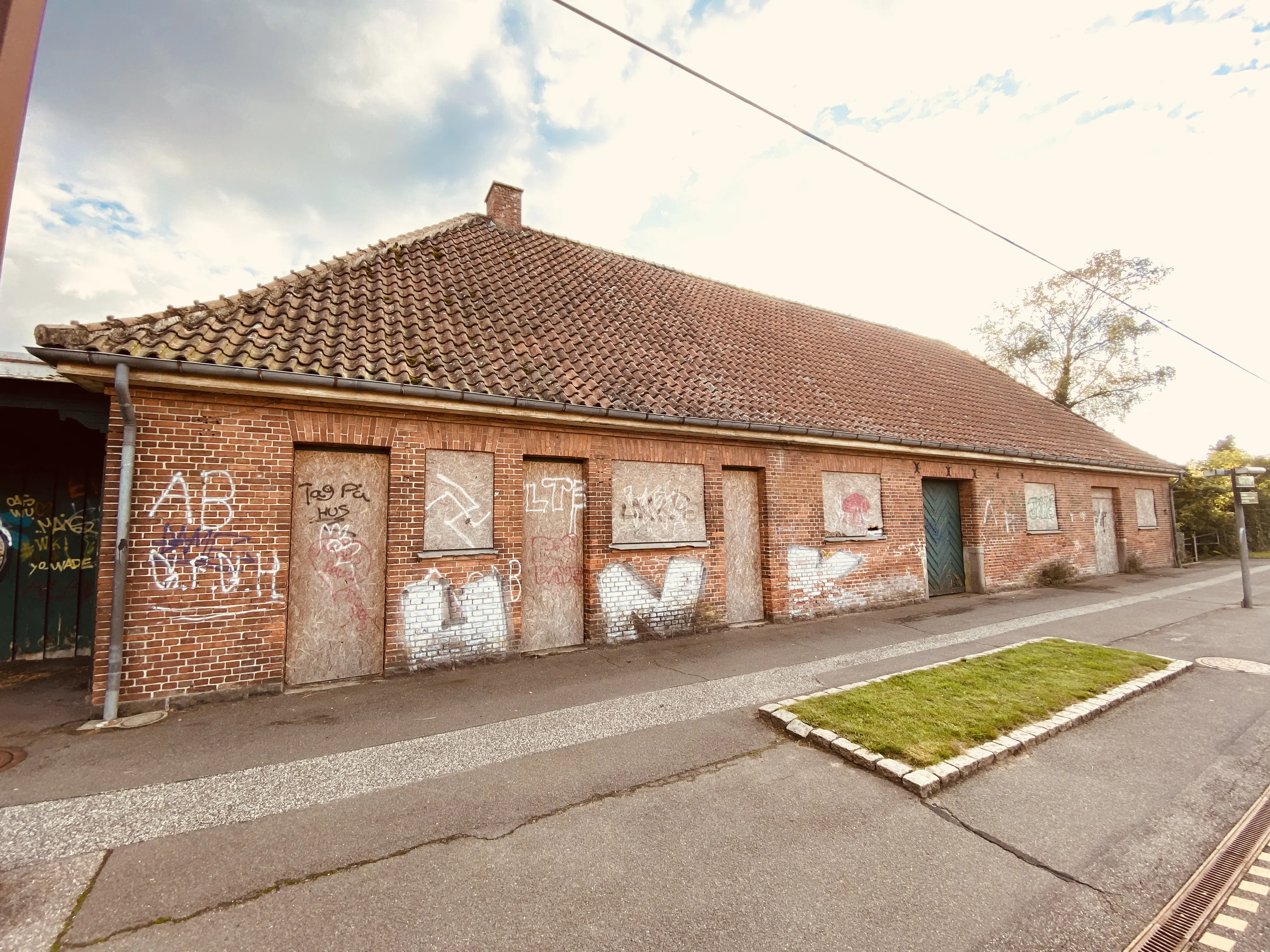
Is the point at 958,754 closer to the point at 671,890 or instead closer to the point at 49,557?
the point at 671,890

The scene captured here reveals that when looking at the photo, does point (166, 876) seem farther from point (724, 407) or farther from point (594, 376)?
point (724, 407)

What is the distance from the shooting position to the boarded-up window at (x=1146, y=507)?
16.9m

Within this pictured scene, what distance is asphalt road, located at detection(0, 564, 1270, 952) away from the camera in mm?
2488

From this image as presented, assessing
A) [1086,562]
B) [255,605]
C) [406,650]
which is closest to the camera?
[255,605]

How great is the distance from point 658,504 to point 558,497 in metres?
1.54

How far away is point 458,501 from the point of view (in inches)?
266

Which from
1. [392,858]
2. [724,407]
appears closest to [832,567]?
[724,407]

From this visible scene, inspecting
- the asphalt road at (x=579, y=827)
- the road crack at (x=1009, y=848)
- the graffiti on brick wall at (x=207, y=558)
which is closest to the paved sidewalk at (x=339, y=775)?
the asphalt road at (x=579, y=827)

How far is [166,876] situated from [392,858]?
1119mm

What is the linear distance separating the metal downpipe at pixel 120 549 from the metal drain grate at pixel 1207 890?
24.2 ft

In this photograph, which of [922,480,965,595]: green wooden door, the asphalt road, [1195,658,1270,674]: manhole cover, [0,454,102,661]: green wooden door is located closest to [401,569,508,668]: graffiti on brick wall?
the asphalt road

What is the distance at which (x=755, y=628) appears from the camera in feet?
28.7

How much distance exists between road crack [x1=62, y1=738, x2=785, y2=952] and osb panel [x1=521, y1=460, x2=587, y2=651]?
3.78 metres

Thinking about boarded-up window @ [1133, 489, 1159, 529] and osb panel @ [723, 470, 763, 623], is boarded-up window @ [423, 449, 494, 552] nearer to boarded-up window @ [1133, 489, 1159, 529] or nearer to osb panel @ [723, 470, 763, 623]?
osb panel @ [723, 470, 763, 623]
